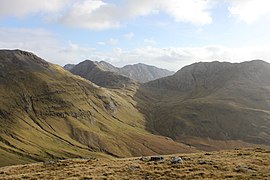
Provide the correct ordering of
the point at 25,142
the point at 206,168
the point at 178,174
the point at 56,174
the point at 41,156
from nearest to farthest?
the point at 178,174
the point at 206,168
the point at 56,174
the point at 41,156
the point at 25,142

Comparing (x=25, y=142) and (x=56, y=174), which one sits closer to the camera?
(x=56, y=174)

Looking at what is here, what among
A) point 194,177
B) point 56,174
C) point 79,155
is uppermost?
point 194,177

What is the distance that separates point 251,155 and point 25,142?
16833 cm

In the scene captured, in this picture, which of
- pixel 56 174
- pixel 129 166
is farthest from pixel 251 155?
pixel 56 174

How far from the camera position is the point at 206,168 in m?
35.5

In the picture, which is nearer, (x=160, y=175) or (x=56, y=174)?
(x=160, y=175)

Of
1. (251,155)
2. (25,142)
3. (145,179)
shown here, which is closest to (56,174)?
(145,179)

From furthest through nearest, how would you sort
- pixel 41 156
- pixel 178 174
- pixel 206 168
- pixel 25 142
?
pixel 25 142
pixel 41 156
pixel 206 168
pixel 178 174

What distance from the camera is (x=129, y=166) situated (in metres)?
38.9

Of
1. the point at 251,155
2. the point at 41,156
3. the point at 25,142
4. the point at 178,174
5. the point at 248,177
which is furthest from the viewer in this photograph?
the point at 25,142

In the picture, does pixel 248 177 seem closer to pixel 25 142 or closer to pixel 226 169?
pixel 226 169

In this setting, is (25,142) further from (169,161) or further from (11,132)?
(169,161)

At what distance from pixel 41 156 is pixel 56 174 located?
147m

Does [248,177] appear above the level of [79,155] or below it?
above
